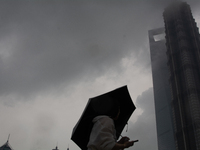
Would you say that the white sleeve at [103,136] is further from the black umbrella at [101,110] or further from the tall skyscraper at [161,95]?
the tall skyscraper at [161,95]

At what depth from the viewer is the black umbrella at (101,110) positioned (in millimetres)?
2541

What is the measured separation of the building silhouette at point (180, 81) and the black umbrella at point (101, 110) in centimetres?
4573

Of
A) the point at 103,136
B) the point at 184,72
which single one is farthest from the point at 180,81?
the point at 103,136

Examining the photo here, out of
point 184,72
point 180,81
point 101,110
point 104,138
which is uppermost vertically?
point 184,72

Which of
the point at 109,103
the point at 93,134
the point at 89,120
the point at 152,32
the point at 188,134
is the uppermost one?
the point at 152,32

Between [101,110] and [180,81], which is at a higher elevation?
[180,81]

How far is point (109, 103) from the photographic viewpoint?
105 inches

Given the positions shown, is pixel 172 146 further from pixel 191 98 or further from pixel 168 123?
pixel 191 98

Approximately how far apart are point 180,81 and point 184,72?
8.40ft

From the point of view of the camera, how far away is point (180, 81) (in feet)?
169

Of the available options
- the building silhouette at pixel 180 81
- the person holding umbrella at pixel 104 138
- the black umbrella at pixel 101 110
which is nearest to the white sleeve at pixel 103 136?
the person holding umbrella at pixel 104 138

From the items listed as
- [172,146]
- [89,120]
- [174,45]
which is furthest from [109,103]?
[172,146]

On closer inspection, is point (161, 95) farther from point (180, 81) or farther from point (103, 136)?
point (103, 136)

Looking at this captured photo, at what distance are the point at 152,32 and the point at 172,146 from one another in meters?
50.0
